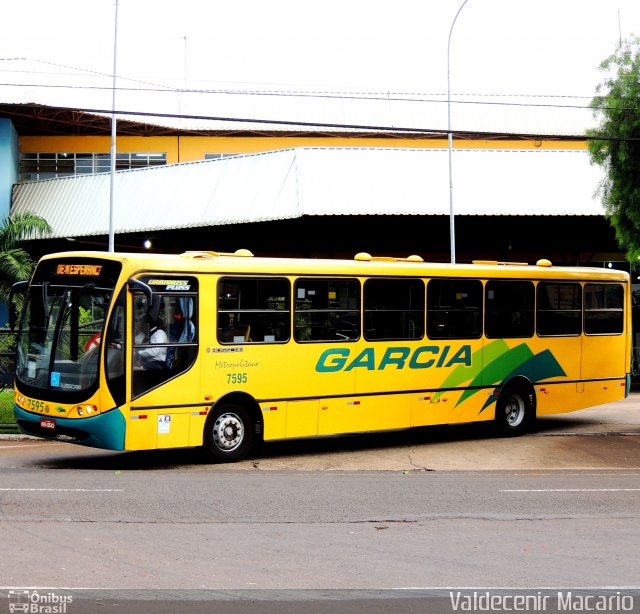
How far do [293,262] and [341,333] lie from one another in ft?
4.61

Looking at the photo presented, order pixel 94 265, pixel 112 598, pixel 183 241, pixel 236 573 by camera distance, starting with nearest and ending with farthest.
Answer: pixel 112 598 < pixel 236 573 < pixel 94 265 < pixel 183 241

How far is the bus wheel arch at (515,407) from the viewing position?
728 inches

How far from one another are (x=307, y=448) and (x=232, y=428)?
2.50 meters

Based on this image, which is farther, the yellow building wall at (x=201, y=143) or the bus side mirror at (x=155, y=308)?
the yellow building wall at (x=201, y=143)

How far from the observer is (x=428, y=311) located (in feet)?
56.5

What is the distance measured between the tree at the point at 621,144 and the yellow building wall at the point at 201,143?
15644 mm

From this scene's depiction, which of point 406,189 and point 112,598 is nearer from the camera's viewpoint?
point 112,598

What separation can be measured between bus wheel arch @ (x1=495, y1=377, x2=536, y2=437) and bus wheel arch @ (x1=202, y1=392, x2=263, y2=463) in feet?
17.1

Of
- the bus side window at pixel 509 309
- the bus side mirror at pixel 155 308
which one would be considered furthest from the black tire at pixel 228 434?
the bus side window at pixel 509 309

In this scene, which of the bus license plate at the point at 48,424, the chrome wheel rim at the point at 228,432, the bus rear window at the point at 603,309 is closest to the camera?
the bus license plate at the point at 48,424

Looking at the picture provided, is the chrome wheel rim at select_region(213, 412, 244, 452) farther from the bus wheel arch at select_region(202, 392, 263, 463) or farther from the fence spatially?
the fence

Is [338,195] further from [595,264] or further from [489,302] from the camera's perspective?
[489,302]

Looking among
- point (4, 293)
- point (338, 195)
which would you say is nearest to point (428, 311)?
point (338, 195)

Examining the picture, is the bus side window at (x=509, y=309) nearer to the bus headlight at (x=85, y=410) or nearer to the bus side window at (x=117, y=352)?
the bus side window at (x=117, y=352)
